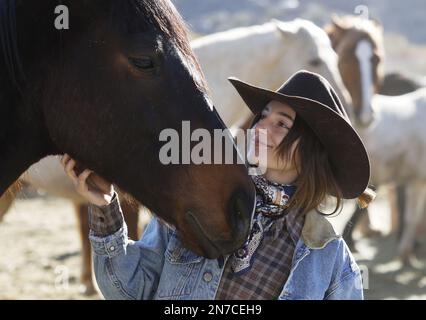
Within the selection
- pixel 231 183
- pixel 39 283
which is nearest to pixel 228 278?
pixel 231 183

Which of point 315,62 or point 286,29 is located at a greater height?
point 286,29

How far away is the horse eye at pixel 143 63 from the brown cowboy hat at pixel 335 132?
46 cm

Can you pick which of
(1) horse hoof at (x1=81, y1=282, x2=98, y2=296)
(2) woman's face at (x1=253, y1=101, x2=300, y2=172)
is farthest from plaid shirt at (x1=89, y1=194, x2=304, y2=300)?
(1) horse hoof at (x1=81, y1=282, x2=98, y2=296)

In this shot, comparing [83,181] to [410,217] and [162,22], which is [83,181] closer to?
[162,22]

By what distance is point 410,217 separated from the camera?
7.35 m

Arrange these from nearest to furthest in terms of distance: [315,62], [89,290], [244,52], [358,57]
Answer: [244,52]
[315,62]
[89,290]
[358,57]

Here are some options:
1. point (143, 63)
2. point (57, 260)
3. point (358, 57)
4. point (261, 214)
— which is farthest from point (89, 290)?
point (143, 63)

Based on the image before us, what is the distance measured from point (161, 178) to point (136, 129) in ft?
0.53

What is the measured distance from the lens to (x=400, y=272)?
680cm

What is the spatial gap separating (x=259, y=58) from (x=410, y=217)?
315 centimetres

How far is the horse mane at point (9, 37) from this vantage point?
1890mm

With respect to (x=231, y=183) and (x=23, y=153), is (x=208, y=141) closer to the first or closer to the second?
(x=231, y=183)

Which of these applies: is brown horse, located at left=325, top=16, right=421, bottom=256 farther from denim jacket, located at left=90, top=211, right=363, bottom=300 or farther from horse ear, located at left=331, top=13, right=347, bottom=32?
denim jacket, located at left=90, top=211, right=363, bottom=300
